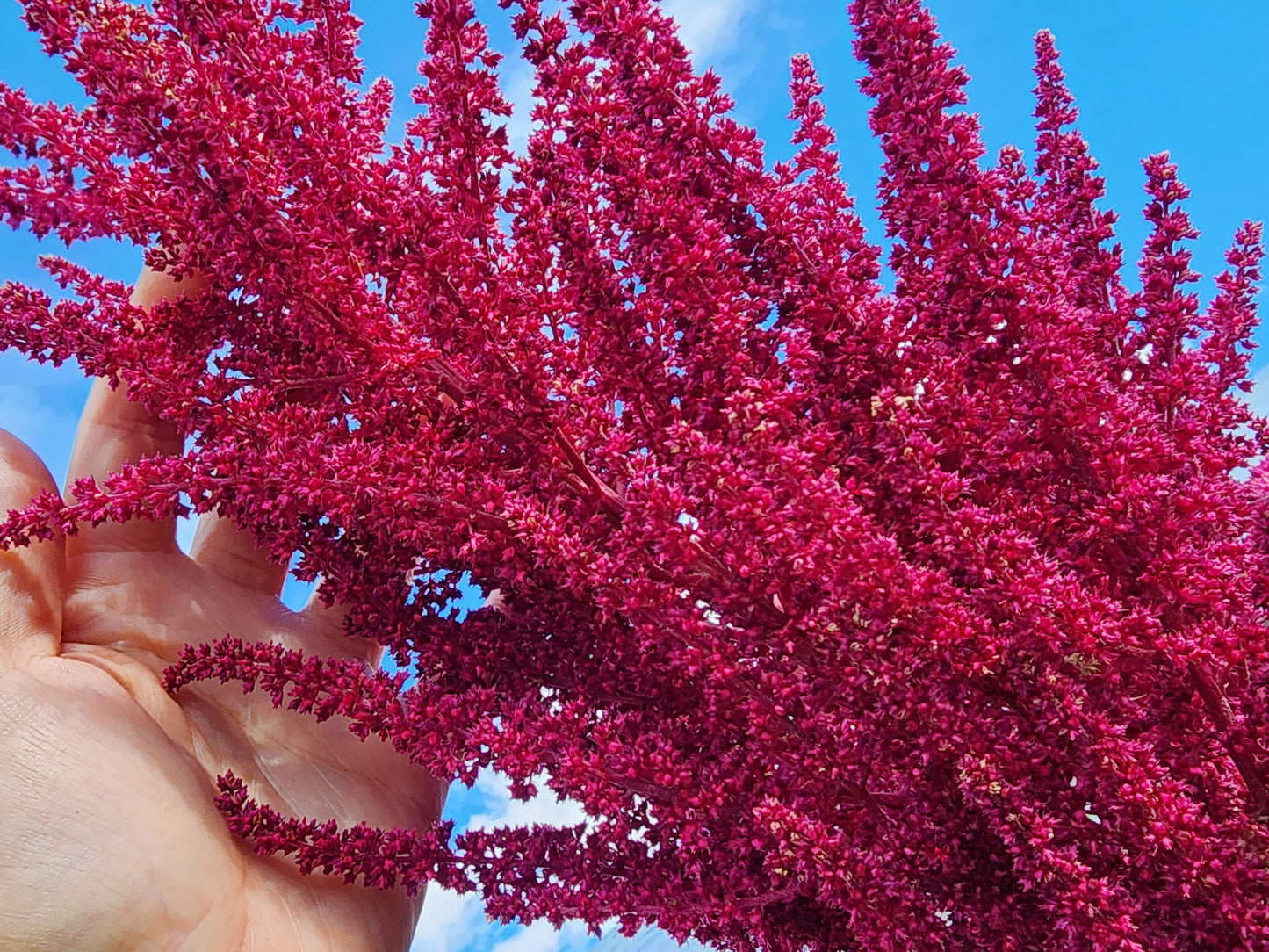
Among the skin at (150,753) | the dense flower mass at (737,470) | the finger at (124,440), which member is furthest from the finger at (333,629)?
the dense flower mass at (737,470)

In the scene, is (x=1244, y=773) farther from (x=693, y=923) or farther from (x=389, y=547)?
(x=389, y=547)

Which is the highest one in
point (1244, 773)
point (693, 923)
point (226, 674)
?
point (1244, 773)

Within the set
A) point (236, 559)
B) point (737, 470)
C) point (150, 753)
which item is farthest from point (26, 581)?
point (737, 470)

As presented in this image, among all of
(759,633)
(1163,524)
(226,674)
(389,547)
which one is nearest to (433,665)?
(389,547)

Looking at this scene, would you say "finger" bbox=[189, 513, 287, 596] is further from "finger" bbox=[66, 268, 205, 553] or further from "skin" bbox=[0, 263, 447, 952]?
Result: "finger" bbox=[66, 268, 205, 553]

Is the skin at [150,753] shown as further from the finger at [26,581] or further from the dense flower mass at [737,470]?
the dense flower mass at [737,470]

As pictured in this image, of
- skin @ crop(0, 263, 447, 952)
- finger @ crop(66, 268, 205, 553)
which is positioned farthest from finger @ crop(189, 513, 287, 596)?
finger @ crop(66, 268, 205, 553)

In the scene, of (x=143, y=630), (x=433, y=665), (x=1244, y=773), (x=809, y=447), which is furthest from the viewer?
(x=143, y=630)

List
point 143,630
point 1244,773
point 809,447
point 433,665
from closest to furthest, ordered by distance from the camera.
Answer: point 809,447 → point 1244,773 → point 433,665 → point 143,630
